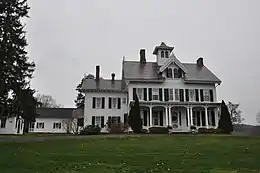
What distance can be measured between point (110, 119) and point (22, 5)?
1998cm

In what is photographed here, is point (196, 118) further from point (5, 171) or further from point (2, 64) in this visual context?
point (5, 171)

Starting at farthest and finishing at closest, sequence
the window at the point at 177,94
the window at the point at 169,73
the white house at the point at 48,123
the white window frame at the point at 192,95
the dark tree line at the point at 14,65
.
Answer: the white house at the point at 48,123, the window at the point at 169,73, the white window frame at the point at 192,95, the window at the point at 177,94, the dark tree line at the point at 14,65

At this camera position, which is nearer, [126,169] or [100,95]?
[126,169]

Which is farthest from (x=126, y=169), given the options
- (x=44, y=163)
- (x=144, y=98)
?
(x=144, y=98)

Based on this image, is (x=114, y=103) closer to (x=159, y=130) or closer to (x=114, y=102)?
(x=114, y=102)

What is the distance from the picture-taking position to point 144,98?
1569 inches

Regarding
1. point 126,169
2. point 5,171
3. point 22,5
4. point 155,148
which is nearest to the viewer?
point 5,171

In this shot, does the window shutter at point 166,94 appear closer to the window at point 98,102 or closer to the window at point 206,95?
the window at point 206,95

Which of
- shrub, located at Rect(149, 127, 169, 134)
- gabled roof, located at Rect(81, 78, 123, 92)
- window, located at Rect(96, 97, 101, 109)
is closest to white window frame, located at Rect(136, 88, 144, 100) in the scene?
gabled roof, located at Rect(81, 78, 123, 92)

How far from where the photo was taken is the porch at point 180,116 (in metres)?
39.7

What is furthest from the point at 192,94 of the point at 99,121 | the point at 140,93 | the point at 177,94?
the point at 99,121

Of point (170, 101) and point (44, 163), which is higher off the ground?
point (170, 101)

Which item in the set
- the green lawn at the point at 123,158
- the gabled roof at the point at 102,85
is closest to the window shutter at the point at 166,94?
the gabled roof at the point at 102,85

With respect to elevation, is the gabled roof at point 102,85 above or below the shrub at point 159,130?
above
